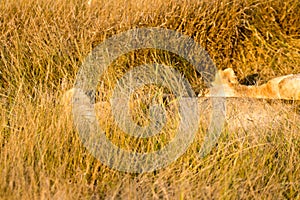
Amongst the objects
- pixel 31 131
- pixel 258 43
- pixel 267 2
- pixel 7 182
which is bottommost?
pixel 7 182

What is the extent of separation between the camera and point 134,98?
3.56 m

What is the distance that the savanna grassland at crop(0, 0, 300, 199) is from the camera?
256cm

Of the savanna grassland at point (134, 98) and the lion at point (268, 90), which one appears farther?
the lion at point (268, 90)

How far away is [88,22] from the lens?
4.75 metres

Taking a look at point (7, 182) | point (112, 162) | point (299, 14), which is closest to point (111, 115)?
point (112, 162)

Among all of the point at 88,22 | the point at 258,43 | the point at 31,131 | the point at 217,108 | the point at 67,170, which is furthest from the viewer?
the point at 258,43

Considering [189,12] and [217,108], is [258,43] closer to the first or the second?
[189,12]

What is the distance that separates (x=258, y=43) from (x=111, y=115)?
2294 mm

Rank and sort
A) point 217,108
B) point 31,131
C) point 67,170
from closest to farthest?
point 67,170 < point 31,131 < point 217,108

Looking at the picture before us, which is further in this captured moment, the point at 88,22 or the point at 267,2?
the point at 267,2

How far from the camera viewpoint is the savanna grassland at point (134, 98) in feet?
8.41

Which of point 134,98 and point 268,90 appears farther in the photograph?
point 268,90

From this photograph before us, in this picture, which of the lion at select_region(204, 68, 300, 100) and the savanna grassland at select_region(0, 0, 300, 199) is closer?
the savanna grassland at select_region(0, 0, 300, 199)

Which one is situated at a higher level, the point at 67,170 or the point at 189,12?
the point at 189,12
